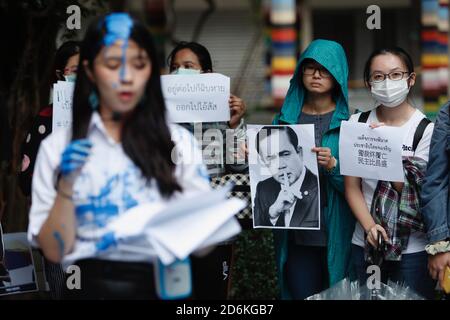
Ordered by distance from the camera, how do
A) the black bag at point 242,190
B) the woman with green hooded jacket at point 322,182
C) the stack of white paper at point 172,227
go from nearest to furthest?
1. the stack of white paper at point 172,227
2. the woman with green hooded jacket at point 322,182
3. the black bag at point 242,190

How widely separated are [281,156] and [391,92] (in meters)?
0.66

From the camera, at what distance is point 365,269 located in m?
4.12

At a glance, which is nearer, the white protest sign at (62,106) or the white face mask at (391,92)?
the white face mask at (391,92)

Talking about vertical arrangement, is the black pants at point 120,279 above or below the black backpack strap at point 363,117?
below

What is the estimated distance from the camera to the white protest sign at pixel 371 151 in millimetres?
3910

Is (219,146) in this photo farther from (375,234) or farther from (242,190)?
(375,234)

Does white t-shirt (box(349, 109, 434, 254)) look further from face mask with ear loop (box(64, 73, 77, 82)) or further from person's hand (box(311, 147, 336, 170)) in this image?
face mask with ear loop (box(64, 73, 77, 82))

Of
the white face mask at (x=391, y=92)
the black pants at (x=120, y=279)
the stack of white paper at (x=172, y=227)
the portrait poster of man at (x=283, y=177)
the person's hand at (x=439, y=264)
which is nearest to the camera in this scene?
the stack of white paper at (x=172, y=227)

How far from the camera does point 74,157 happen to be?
270 centimetres

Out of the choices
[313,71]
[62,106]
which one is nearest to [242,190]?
[313,71]

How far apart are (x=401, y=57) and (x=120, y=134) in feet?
6.19

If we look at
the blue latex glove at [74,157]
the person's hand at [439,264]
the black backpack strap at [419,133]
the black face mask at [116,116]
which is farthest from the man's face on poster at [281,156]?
the blue latex glove at [74,157]

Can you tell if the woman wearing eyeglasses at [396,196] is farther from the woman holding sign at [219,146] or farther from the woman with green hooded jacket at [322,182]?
the woman holding sign at [219,146]

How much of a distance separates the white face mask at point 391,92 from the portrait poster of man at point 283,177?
426mm
